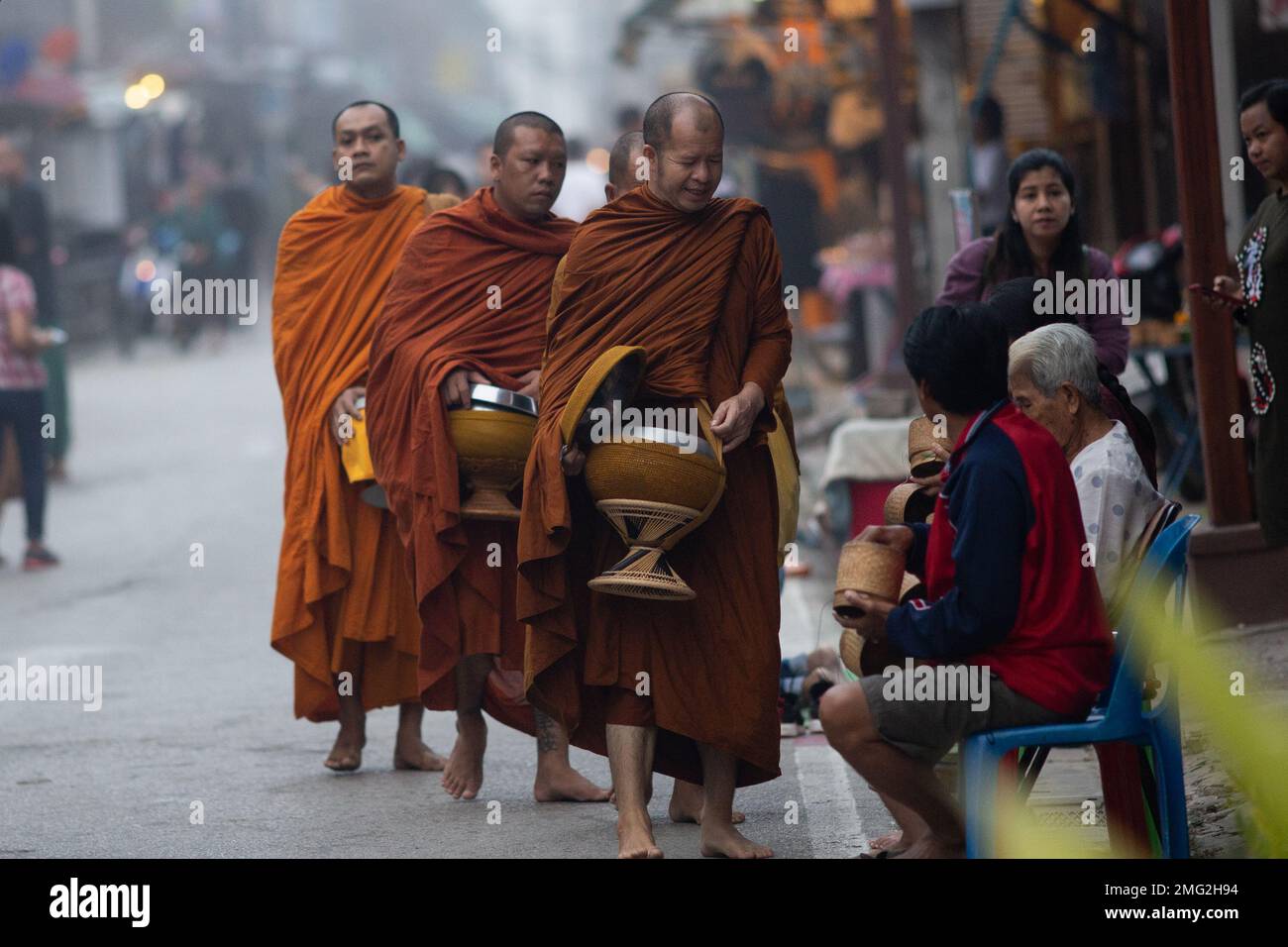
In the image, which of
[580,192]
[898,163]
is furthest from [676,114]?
[580,192]

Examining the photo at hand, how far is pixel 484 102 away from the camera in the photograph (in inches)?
2771

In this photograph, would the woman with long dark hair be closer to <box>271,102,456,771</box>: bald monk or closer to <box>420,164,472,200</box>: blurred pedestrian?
<box>271,102,456,771</box>: bald monk

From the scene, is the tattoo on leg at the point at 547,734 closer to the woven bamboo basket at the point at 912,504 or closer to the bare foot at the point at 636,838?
the bare foot at the point at 636,838

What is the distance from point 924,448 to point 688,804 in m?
1.21

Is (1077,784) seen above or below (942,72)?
below

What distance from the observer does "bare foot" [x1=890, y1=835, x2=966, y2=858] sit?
4641 mm

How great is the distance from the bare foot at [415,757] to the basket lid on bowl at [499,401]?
4.41 ft

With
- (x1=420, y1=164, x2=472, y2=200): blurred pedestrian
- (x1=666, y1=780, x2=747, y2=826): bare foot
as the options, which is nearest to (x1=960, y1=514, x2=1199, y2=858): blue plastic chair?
(x1=666, y1=780, x2=747, y2=826): bare foot

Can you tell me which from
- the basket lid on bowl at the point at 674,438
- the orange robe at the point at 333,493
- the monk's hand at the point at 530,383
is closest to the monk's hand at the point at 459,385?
the monk's hand at the point at 530,383

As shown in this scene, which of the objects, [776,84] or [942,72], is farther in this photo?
[776,84]

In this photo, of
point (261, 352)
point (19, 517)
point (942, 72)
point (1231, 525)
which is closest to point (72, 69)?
point (261, 352)

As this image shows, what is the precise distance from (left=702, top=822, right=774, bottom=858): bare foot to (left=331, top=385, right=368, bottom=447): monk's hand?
2.00 m
